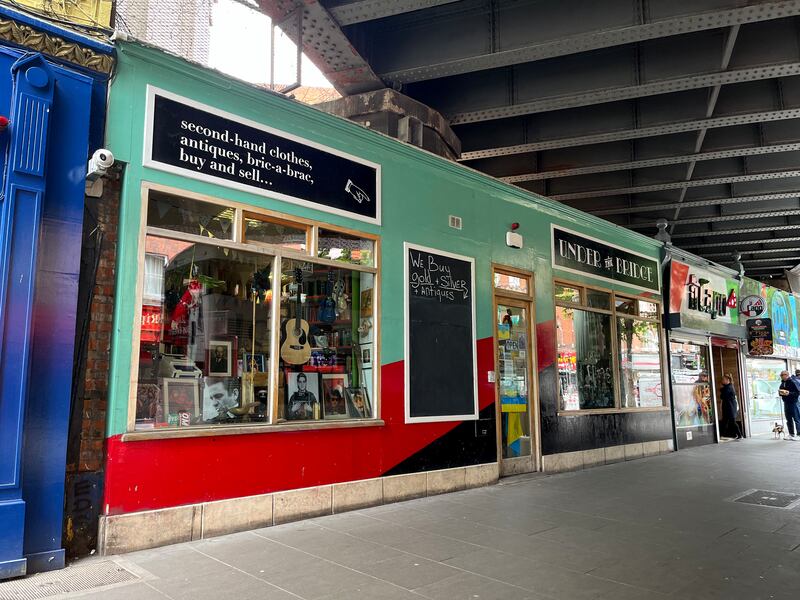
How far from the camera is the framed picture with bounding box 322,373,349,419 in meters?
6.88

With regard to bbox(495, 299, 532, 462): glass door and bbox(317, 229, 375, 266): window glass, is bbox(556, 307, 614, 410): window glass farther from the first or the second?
bbox(317, 229, 375, 266): window glass

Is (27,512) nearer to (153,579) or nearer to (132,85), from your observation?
(153,579)

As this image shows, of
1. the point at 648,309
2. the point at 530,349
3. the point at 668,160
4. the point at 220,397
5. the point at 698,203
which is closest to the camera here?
the point at 220,397

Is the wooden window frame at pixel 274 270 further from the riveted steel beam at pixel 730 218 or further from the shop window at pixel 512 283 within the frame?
the riveted steel beam at pixel 730 218

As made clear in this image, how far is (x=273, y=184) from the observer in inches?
253

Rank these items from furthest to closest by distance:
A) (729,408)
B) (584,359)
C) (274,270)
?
1. (729,408)
2. (584,359)
3. (274,270)

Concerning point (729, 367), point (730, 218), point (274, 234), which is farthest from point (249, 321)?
point (729, 367)

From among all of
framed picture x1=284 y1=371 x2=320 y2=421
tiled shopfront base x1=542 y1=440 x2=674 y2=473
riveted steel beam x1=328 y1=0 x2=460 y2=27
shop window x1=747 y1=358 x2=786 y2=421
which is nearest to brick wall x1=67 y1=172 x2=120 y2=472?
framed picture x1=284 y1=371 x2=320 y2=421

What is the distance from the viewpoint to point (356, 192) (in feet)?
24.0

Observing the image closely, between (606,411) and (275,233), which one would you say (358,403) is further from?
(606,411)

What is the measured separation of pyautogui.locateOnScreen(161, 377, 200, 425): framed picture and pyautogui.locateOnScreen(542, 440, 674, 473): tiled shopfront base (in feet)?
19.8

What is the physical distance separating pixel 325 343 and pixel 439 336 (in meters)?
1.78

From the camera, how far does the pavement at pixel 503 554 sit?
4254 millimetres

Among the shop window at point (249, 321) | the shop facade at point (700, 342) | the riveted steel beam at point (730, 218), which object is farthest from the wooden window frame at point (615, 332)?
the shop window at point (249, 321)
